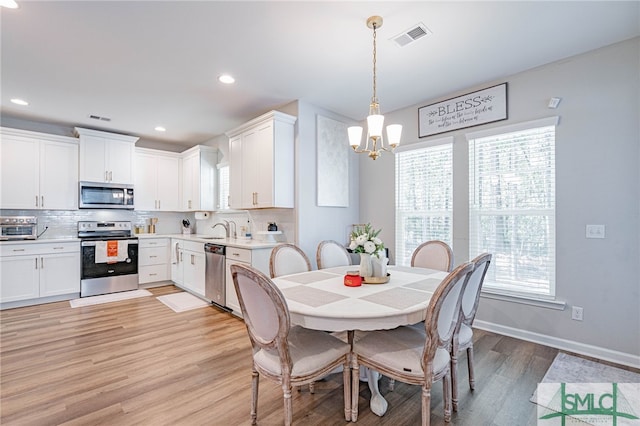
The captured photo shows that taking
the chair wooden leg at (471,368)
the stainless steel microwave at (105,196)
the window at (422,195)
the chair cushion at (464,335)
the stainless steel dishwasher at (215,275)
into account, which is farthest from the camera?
the stainless steel microwave at (105,196)

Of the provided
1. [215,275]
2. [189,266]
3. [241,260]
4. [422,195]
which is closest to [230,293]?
[215,275]

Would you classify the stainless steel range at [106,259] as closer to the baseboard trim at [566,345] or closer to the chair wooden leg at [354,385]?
the chair wooden leg at [354,385]

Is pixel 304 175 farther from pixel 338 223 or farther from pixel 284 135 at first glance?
pixel 338 223

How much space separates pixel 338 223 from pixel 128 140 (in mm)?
3985

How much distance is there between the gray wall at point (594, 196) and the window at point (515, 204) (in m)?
0.10

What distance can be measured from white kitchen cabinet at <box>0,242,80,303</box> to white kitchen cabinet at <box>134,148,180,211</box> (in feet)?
4.50

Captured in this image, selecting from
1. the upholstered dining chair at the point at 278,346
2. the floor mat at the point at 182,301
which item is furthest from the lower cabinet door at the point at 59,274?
the upholstered dining chair at the point at 278,346

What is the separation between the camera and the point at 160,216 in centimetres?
618

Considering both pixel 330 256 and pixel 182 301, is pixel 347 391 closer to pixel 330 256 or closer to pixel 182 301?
pixel 330 256

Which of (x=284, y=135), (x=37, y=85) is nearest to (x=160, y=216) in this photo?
(x=37, y=85)

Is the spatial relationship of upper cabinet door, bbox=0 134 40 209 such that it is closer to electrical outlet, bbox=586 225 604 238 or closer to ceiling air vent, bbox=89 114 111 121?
ceiling air vent, bbox=89 114 111 121

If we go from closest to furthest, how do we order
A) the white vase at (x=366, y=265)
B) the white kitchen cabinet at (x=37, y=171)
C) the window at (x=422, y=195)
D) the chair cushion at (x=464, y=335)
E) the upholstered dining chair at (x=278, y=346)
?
the upholstered dining chair at (x=278, y=346) < the chair cushion at (x=464, y=335) < the white vase at (x=366, y=265) < the window at (x=422, y=195) < the white kitchen cabinet at (x=37, y=171)

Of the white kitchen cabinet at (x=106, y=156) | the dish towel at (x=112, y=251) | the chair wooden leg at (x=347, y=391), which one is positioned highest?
the white kitchen cabinet at (x=106, y=156)

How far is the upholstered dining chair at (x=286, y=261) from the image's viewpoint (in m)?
2.73
